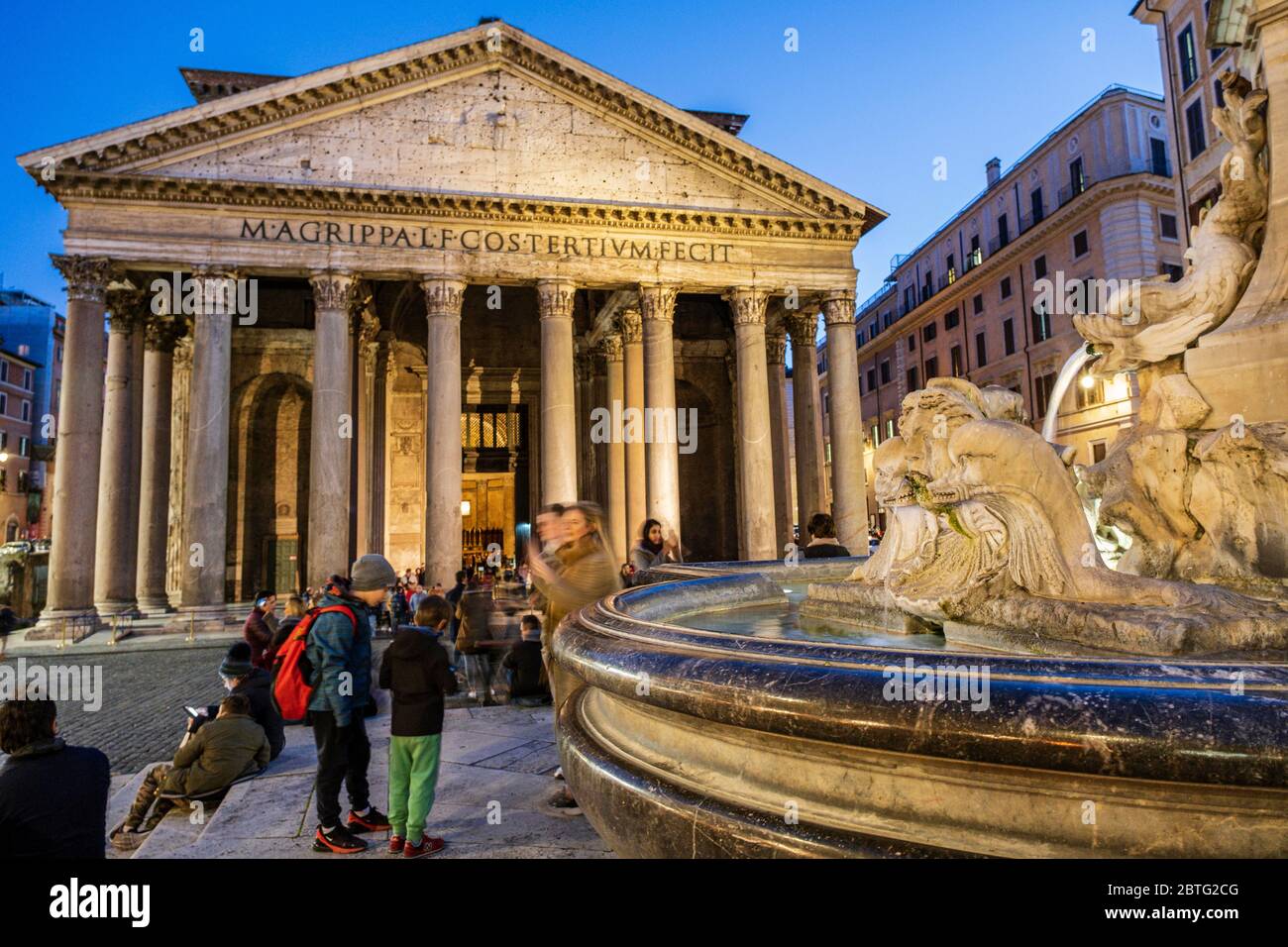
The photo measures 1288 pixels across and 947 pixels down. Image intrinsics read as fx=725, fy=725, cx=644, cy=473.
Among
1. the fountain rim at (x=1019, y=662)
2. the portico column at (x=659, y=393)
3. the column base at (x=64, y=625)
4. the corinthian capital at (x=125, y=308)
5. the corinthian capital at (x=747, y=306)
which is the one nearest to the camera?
the fountain rim at (x=1019, y=662)

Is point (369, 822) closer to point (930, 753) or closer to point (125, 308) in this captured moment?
point (930, 753)

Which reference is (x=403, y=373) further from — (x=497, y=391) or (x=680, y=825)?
(x=680, y=825)

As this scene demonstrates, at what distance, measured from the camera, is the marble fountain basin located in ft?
5.44

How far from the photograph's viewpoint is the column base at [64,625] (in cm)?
1445

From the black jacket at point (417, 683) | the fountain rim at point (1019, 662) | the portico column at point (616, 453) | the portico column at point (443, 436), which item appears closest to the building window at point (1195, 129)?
the portico column at point (616, 453)

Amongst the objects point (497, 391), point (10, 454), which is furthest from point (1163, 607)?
point (10, 454)

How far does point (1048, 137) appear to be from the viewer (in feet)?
96.0

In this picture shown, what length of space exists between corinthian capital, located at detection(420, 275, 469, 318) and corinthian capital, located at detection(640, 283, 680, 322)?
4.35 meters

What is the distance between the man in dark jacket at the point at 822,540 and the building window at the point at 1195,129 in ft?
66.1

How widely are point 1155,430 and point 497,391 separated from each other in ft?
73.6

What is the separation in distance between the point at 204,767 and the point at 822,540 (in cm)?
582

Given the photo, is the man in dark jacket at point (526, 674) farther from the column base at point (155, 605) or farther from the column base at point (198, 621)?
the column base at point (155, 605)

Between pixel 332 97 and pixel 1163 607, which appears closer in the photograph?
pixel 1163 607

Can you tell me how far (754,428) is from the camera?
60.0 ft
